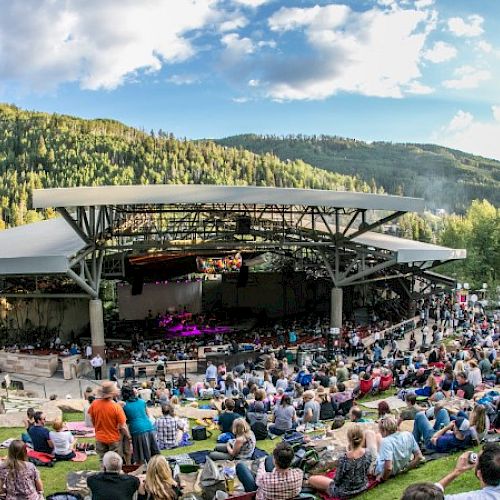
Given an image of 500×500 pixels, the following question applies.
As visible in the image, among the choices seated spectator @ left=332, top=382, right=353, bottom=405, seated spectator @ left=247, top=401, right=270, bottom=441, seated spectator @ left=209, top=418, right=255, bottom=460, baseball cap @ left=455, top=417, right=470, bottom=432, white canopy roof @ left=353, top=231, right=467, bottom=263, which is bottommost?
seated spectator @ left=332, top=382, right=353, bottom=405

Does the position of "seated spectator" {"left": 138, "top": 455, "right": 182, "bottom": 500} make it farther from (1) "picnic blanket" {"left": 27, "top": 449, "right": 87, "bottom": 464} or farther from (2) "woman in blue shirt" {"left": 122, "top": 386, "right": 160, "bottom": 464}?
(1) "picnic blanket" {"left": 27, "top": 449, "right": 87, "bottom": 464}

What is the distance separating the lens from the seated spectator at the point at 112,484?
4746 mm

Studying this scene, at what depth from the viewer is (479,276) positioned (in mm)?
48469

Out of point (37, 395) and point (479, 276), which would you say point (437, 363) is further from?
point (479, 276)

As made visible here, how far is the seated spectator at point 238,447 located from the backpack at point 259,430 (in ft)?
5.29

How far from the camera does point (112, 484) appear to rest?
4770 millimetres

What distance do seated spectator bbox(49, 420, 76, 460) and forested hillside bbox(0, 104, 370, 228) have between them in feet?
361

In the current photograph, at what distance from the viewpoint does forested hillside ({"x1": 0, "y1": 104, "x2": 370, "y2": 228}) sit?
126500 mm

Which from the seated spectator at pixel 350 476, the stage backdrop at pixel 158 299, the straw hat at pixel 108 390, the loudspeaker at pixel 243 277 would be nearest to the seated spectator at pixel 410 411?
the seated spectator at pixel 350 476

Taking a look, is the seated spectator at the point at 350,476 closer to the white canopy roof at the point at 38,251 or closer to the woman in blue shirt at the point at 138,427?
the woman in blue shirt at the point at 138,427

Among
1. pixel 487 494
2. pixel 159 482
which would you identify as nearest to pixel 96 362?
pixel 159 482

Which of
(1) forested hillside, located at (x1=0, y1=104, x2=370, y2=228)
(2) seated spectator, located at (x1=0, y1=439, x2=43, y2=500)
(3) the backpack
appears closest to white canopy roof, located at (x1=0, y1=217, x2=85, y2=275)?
(3) the backpack

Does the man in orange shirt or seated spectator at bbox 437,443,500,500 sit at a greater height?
seated spectator at bbox 437,443,500,500

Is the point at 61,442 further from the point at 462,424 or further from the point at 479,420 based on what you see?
the point at 479,420
